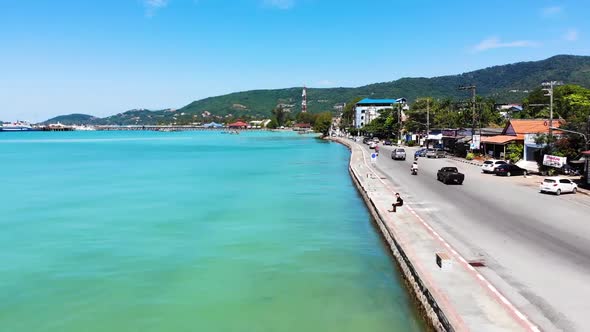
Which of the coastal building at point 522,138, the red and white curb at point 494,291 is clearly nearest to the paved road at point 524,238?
the red and white curb at point 494,291

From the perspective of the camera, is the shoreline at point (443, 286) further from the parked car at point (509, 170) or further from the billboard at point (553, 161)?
the billboard at point (553, 161)

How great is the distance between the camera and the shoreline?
1363cm

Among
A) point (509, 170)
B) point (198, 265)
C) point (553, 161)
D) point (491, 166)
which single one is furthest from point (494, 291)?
point (491, 166)

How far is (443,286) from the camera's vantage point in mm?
16500

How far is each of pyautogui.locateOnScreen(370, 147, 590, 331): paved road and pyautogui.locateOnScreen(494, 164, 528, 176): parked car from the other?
6.15 metres

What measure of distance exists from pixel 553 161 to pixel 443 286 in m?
39.4

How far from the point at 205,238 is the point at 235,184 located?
2948 centimetres

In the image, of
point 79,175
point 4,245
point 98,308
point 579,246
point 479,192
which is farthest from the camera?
point 79,175

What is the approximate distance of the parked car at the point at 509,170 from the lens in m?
51.6

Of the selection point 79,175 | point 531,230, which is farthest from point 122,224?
point 79,175

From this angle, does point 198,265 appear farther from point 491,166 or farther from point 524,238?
point 491,166

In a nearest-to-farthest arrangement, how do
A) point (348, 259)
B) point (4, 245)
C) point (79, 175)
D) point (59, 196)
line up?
point (348, 259)
point (4, 245)
point (59, 196)
point (79, 175)

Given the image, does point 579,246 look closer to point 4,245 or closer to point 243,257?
point 243,257

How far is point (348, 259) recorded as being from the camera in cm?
2542
